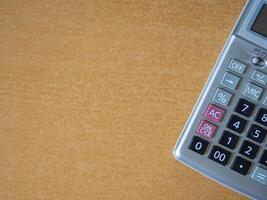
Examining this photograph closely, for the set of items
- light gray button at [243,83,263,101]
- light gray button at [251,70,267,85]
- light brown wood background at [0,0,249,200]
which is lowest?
light brown wood background at [0,0,249,200]

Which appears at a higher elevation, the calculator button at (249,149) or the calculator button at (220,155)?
the calculator button at (249,149)

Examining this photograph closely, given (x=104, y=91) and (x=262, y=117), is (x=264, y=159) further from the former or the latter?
(x=104, y=91)

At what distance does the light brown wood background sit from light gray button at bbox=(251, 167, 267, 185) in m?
0.03

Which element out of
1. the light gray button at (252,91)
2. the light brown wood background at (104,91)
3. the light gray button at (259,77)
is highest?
the light gray button at (259,77)

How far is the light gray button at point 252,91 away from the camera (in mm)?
317

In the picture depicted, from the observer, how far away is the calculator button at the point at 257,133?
1.05 feet

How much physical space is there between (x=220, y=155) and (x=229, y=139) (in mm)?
16

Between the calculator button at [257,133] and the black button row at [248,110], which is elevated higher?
the black button row at [248,110]

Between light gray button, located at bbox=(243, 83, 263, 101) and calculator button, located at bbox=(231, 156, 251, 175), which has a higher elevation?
light gray button, located at bbox=(243, 83, 263, 101)

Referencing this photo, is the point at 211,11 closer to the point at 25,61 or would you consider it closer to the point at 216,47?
the point at 216,47

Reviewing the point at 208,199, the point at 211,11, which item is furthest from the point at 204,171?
the point at 211,11

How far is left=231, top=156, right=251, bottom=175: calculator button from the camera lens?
323 millimetres

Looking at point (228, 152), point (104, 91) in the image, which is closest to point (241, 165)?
point (228, 152)

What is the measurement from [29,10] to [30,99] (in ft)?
0.28
